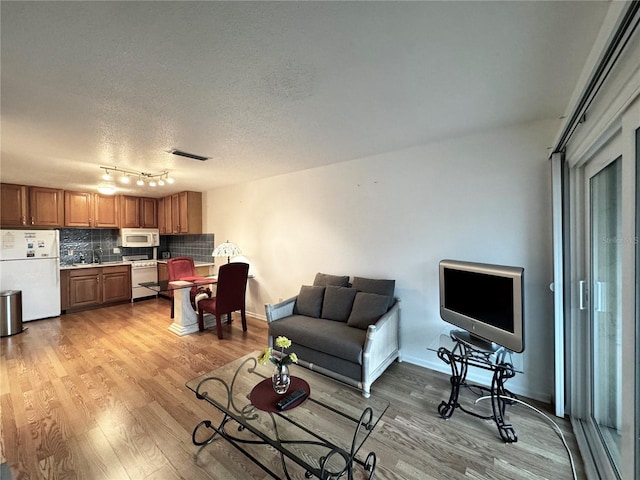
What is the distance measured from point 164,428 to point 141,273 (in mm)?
4787

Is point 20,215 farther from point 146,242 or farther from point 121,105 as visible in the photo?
point 121,105

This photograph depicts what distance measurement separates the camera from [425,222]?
275 cm

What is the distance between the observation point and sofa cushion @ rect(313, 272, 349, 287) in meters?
3.18

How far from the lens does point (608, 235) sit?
1562mm

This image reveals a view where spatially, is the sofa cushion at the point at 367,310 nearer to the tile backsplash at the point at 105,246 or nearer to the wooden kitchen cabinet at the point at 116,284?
the tile backsplash at the point at 105,246

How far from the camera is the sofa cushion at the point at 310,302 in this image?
3.06 m

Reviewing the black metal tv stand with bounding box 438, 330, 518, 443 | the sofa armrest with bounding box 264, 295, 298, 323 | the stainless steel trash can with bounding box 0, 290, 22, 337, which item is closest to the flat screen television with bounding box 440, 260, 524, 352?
the black metal tv stand with bounding box 438, 330, 518, 443

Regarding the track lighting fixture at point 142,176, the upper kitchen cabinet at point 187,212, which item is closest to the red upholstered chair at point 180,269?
the upper kitchen cabinet at point 187,212

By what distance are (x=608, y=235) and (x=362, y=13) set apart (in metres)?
1.92

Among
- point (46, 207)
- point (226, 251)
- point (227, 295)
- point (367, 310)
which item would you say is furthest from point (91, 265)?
point (367, 310)

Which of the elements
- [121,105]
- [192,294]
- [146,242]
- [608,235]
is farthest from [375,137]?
[146,242]

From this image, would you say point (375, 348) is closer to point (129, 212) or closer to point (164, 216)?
point (164, 216)

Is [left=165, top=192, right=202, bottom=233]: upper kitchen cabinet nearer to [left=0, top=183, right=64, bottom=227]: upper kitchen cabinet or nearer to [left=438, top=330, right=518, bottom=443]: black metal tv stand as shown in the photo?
[left=0, top=183, right=64, bottom=227]: upper kitchen cabinet

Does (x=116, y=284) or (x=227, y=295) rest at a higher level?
(x=227, y=295)
